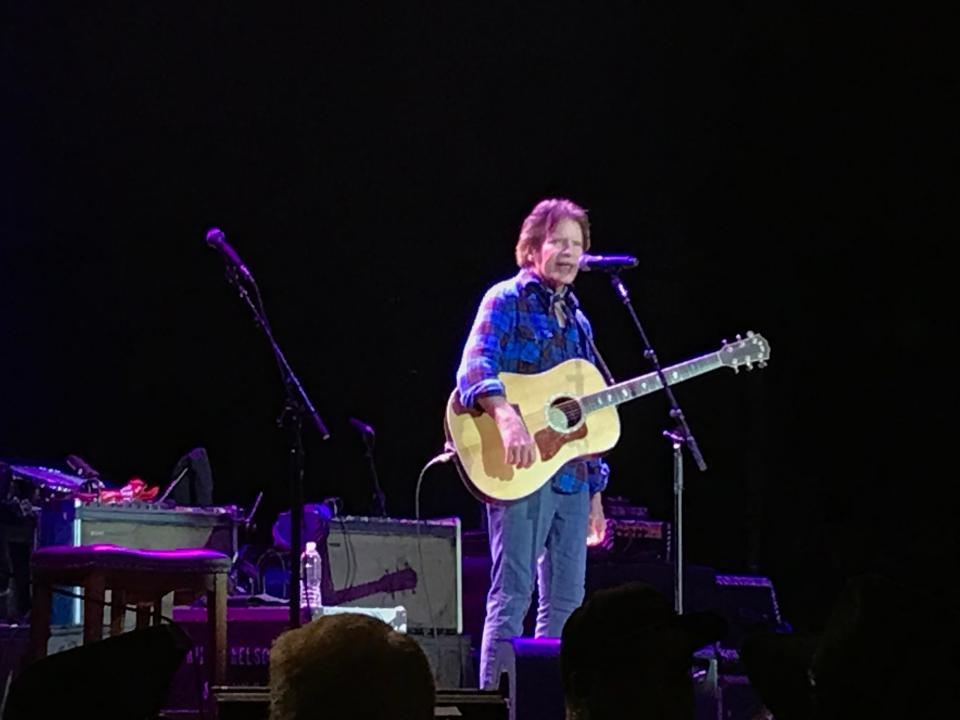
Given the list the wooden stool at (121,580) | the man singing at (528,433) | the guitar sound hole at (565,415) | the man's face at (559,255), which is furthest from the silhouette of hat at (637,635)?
the man's face at (559,255)

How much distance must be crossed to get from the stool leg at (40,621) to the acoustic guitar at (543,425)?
5.33 feet

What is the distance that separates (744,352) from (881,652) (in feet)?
14.2

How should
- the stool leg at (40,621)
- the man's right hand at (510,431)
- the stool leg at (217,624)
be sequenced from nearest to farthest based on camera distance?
the stool leg at (40,621) < the stool leg at (217,624) < the man's right hand at (510,431)

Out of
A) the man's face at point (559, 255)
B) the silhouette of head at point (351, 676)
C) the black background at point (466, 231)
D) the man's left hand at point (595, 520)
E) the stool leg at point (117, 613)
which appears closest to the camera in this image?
the silhouette of head at point (351, 676)

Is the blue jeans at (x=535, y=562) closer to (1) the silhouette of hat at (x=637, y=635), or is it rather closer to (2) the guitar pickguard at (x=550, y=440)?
(2) the guitar pickguard at (x=550, y=440)

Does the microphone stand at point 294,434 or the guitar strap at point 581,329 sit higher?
the guitar strap at point 581,329

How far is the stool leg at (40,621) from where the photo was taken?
4152 mm

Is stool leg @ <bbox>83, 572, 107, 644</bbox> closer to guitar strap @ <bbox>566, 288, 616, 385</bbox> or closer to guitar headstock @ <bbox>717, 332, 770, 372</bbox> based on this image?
guitar strap @ <bbox>566, 288, 616, 385</bbox>

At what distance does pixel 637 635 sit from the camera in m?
2.00

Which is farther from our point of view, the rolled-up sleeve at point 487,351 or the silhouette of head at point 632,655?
the rolled-up sleeve at point 487,351

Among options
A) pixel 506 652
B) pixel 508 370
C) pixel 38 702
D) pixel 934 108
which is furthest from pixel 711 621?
pixel 934 108

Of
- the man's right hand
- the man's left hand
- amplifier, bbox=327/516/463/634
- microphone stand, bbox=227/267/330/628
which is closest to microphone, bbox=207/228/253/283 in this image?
microphone stand, bbox=227/267/330/628

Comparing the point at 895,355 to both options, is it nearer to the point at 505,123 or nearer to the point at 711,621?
the point at 505,123

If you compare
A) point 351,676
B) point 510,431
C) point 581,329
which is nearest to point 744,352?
point 581,329
